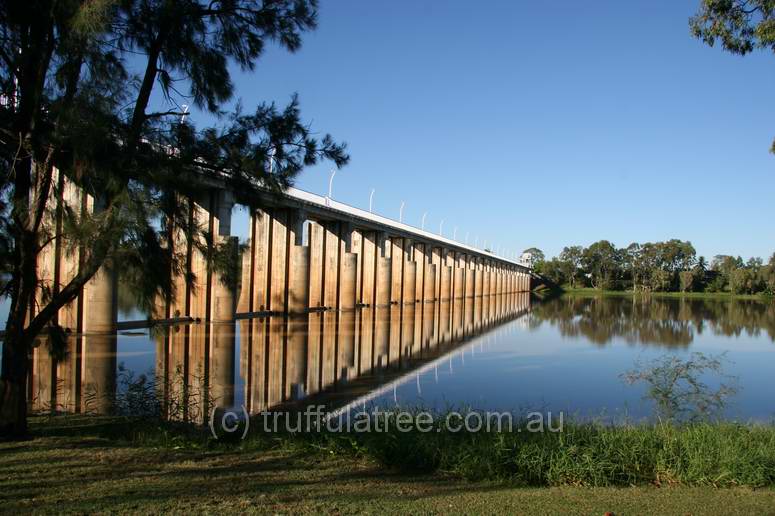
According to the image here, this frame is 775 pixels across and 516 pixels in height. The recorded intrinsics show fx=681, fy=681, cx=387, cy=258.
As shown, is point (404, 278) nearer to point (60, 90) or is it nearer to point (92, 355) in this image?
point (92, 355)

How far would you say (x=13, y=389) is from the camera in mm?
7703

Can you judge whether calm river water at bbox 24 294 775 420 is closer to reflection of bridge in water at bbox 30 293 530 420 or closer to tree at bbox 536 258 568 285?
reflection of bridge in water at bbox 30 293 530 420

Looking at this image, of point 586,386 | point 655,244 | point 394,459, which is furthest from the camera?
point 655,244

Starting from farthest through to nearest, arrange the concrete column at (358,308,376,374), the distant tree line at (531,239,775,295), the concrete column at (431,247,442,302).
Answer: the distant tree line at (531,239,775,295)
the concrete column at (431,247,442,302)
the concrete column at (358,308,376,374)

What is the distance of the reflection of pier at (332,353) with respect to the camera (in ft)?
47.2

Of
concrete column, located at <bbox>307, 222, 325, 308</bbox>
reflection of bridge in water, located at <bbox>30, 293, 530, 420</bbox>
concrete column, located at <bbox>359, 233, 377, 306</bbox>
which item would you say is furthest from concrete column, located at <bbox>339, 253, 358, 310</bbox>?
reflection of bridge in water, located at <bbox>30, 293, 530, 420</bbox>

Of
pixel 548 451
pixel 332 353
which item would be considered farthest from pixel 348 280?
pixel 548 451

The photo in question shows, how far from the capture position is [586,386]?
53.8 feet

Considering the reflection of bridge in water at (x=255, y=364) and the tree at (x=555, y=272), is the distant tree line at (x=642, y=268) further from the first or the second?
the reflection of bridge in water at (x=255, y=364)

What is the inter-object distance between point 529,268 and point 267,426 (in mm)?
144964

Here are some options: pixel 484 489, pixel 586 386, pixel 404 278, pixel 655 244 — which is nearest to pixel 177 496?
pixel 484 489

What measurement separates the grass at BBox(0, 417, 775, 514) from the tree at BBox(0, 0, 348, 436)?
1603 millimetres

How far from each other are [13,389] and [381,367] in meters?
12.0

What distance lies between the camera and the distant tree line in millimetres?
134750
